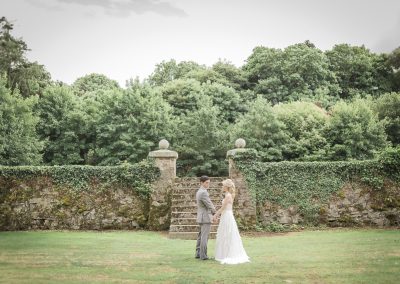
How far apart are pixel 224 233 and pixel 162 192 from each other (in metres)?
7.09

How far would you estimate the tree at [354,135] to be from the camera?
27.7 meters

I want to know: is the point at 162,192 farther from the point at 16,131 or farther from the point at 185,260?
the point at 16,131

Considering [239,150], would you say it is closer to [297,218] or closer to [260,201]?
[260,201]

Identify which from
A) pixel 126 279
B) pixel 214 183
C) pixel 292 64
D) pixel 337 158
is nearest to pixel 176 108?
pixel 292 64

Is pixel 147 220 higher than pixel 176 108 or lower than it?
lower

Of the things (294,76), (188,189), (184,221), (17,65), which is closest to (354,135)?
(294,76)

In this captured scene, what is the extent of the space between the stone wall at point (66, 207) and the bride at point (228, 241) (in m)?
7.36

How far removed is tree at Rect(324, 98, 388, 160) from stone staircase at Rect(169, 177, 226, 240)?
14.4 metres

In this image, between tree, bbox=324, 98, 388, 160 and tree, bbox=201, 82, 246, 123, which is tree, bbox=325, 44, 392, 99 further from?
tree, bbox=324, 98, 388, 160

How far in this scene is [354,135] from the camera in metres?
27.7

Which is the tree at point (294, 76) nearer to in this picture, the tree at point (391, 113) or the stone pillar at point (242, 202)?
the tree at point (391, 113)

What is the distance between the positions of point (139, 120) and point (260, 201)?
595 inches

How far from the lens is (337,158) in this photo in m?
28.4

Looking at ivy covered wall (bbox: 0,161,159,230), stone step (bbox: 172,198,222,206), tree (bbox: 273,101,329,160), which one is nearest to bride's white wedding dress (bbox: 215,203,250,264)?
stone step (bbox: 172,198,222,206)
